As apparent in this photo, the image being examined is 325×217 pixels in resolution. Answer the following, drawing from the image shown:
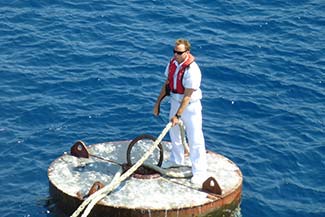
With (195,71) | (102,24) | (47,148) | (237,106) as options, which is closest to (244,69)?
(237,106)

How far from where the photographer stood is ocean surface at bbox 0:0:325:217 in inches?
765

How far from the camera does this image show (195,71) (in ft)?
52.9

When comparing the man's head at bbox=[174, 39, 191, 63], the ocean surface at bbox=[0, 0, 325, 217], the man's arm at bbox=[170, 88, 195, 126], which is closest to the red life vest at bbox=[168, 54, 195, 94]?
the man's head at bbox=[174, 39, 191, 63]

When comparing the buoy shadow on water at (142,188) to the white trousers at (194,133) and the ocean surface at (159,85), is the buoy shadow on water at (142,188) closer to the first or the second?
the white trousers at (194,133)

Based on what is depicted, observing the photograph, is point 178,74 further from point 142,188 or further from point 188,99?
point 142,188

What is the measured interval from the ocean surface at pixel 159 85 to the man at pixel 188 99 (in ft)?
6.62

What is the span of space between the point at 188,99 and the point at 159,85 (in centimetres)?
787

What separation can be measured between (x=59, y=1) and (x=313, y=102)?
35.6 feet

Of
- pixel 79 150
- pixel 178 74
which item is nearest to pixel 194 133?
pixel 178 74

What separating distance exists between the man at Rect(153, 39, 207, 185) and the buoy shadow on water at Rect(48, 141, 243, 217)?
1.80ft

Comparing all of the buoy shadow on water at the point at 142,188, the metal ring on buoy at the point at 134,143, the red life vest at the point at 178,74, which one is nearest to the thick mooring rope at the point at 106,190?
the buoy shadow on water at the point at 142,188

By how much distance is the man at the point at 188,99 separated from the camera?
52.9ft

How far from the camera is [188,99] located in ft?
53.1

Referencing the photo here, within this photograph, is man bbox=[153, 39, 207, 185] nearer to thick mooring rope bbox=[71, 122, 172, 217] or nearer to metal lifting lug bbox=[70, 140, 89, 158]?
thick mooring rope bbox=[71, 122, 172, 217]
